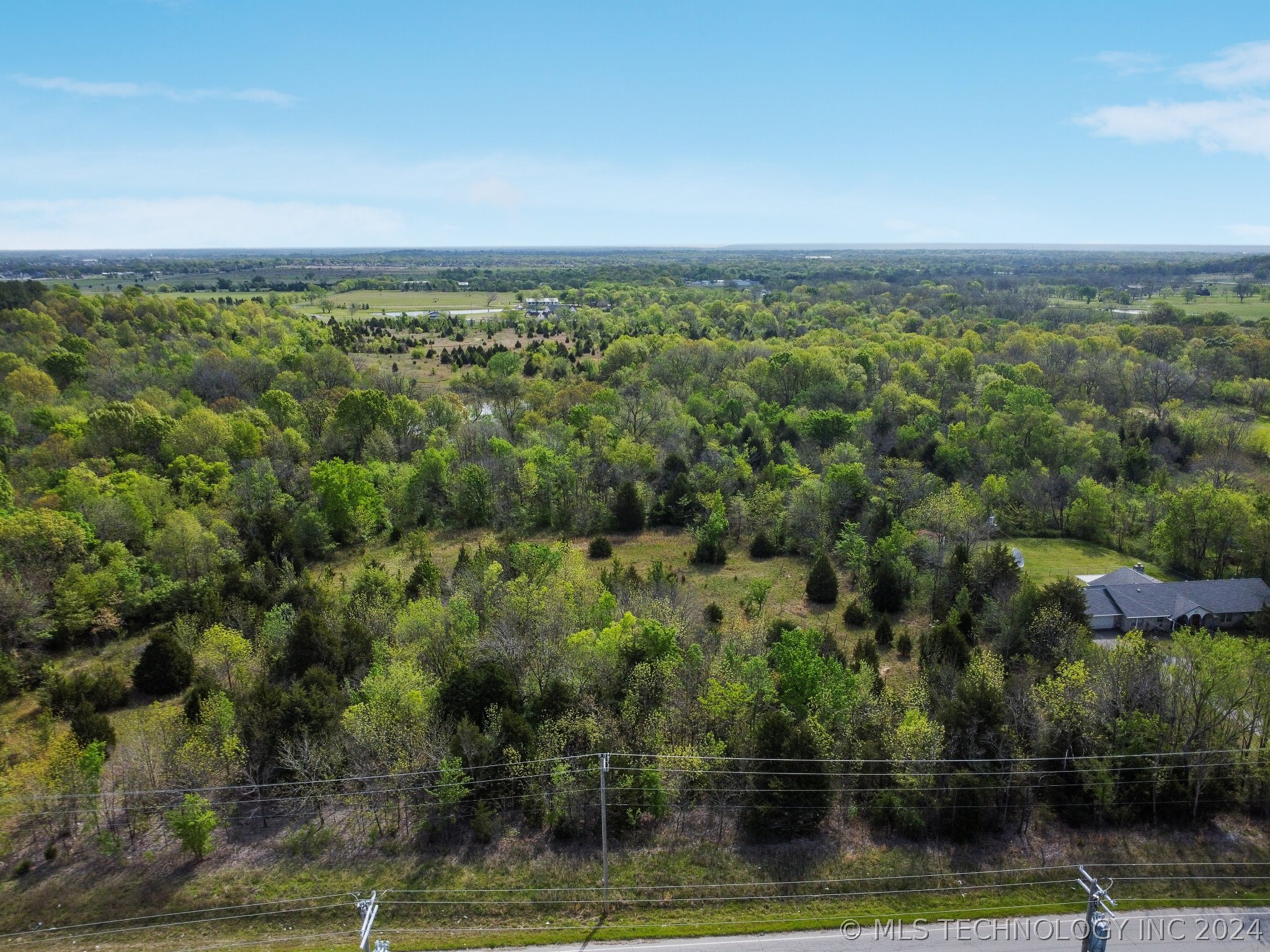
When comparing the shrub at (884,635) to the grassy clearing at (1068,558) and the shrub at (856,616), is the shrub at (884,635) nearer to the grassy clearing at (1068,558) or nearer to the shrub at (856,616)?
the shrub at (856,616)

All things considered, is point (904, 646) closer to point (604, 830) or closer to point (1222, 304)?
point (604, 830)

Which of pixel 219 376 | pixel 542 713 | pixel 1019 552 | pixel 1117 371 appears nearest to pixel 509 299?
pixel 219 376

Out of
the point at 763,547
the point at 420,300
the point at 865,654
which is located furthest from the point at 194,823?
the point at 420,300

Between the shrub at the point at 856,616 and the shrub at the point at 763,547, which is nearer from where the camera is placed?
the shrub at the point at 856,616

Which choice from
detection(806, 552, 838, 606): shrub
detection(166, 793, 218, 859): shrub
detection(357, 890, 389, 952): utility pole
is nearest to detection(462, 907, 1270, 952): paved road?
detection(166, 793, 218, 859): shrub

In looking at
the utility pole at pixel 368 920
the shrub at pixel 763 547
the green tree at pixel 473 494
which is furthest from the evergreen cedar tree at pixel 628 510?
the utility pole at pixel 368 920

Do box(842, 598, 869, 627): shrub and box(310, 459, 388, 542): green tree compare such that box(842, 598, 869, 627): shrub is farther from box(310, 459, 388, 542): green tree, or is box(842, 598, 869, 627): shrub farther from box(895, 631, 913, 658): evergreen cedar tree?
box(310, 459, 388, 542): green tree
